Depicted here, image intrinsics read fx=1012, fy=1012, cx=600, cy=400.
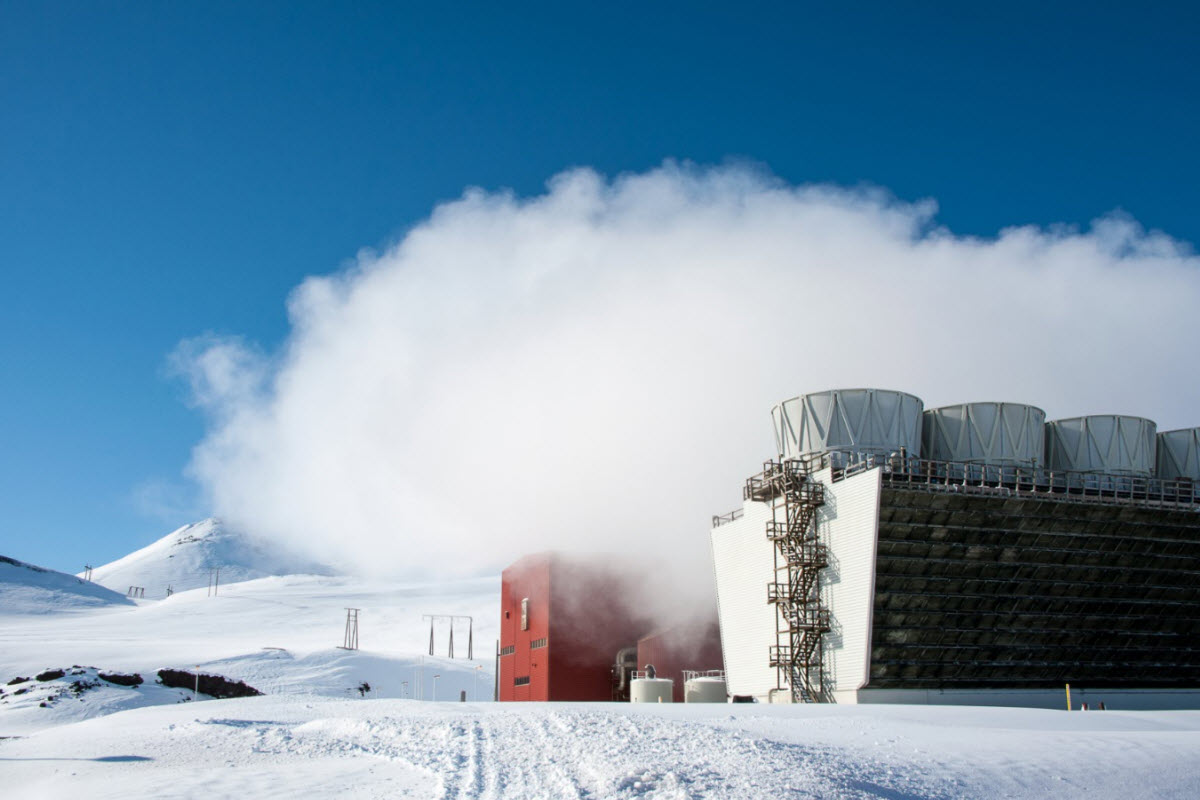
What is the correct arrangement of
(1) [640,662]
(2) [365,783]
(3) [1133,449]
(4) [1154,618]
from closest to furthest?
(2) [365,783], (4) [1154,618], (3) [1133,449], (1) [640,662]

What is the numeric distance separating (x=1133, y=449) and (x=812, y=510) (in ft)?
65.3

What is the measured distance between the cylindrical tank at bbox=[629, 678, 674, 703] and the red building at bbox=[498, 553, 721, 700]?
1391 centimetres

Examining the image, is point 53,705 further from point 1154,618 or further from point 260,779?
point 1154,618

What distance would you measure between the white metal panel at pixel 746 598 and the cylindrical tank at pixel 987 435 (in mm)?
10123

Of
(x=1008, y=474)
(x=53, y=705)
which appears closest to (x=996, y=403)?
(x=1008, y=474)

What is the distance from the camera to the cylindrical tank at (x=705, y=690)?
189ft

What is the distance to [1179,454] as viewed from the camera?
193ft

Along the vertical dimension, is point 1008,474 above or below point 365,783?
above

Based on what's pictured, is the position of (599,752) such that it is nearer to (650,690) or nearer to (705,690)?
(650,690)

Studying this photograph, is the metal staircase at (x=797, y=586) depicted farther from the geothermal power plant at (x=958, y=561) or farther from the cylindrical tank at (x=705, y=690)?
the cylindrical tank at (x=705, y=690)

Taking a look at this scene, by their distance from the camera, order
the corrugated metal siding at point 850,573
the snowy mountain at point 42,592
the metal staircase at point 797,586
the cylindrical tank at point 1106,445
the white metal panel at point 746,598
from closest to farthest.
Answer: the corrugated metal siding at point 850,573 < the metal staircase at point 797,586 < the white metal panel at point 746,598 < the cylindrical tank at point 1106,445 < the snowy mountain at point 42,592

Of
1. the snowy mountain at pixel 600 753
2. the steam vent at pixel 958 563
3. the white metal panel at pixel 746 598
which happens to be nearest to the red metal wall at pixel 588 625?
the white metal panel at pixel 746 598

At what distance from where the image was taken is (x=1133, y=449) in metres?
55.7

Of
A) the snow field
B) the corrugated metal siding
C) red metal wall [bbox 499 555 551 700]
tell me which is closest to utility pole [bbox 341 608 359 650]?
red metal wall [bbox 499 555 551 700]
